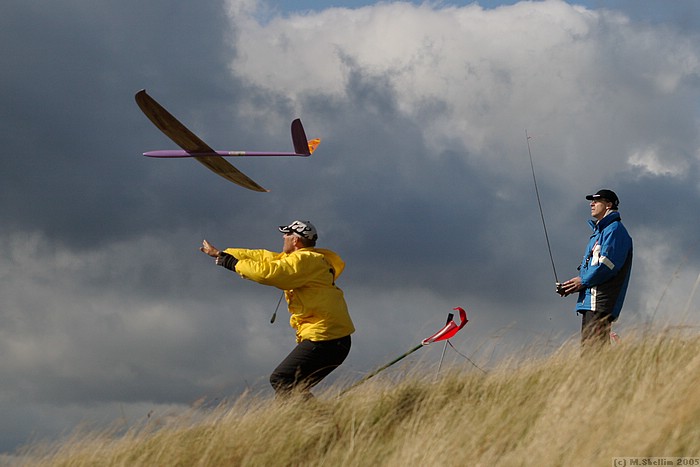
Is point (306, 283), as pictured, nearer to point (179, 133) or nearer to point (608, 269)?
point (608, 269)

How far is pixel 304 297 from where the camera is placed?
255 inches

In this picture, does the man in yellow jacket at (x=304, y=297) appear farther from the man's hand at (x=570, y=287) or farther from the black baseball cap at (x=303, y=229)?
the man's hand at (x=570, y=287)

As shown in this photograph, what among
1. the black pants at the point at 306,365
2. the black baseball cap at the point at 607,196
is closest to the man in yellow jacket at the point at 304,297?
the black pants at the point at 306,365

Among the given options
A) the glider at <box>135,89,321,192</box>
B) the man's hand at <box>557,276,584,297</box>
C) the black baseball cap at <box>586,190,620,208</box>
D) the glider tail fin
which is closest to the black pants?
the man's hand at <box>557,276,584,297</box>

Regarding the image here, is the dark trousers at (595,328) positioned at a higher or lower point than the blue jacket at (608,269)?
lower

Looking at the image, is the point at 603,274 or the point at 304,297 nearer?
the point at 304,297

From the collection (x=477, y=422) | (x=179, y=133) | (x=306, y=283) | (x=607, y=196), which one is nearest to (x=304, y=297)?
(x=306, y=283)

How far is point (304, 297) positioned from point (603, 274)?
2.49 metres

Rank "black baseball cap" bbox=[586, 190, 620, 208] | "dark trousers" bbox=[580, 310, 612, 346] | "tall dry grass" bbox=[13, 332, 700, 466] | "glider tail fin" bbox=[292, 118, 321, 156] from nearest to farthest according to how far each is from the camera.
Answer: "tall dry grass" bbox=[13, 332, 700, 466]
"dark trousers" bbox=[580, 310, 612, 346]
"black baseball cap" bbox=[586, 190, 620, 208]
"glider tail fin" bbox=[292, 118, 321, 156]

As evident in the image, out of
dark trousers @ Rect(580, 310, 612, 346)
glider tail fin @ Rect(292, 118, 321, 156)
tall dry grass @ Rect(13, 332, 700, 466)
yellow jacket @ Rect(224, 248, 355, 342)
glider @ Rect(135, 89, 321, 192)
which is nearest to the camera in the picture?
tall dry grass @ Rect(13, 332, 700, 466)

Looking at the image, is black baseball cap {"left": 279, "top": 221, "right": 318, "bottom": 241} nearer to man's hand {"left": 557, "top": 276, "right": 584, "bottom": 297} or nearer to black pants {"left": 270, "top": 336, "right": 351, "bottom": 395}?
black pants {"left": 270, "top": 336, "right": 351, "bottom": 395}

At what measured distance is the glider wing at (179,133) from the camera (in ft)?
45.8

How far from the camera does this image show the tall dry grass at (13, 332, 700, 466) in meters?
4.88

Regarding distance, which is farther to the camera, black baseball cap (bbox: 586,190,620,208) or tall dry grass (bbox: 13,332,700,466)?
black baseball cap (bbox: 586,190,620,208)
